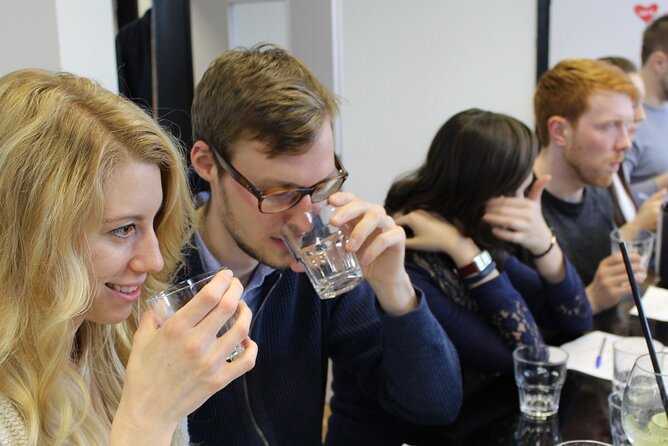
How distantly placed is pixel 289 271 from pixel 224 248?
0.16m

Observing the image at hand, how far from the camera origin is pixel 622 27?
13.7ft

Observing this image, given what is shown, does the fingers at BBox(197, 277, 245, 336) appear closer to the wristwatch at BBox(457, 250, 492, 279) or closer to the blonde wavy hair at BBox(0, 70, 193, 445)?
the blonde wavy hair at BBox(0, 70, 193, 445)

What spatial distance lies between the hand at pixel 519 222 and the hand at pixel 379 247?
448 mm

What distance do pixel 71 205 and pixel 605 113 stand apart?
2.08 m

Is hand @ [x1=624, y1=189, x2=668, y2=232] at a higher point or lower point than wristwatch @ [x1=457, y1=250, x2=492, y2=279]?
lower

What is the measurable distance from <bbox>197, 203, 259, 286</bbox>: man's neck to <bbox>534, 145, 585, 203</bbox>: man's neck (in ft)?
4.56

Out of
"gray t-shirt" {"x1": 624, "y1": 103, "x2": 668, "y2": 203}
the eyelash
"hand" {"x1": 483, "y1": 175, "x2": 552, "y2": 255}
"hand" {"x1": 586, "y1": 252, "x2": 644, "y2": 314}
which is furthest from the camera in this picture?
"gray t-shirt" {"x1": 624, "y1": 103, "x2": 668, "y2": 203}

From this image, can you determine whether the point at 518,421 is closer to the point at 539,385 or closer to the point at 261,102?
the point at 539,385

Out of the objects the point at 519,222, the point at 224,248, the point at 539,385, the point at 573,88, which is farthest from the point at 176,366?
the point at 573,88

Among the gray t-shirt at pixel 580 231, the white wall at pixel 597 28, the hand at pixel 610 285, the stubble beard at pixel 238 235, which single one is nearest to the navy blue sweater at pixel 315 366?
the stubble beard at pixel 238 235

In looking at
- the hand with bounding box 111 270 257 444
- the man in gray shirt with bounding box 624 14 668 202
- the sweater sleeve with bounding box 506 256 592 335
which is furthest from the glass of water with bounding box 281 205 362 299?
the man in gray shirt with bounding box 624 14 668 202

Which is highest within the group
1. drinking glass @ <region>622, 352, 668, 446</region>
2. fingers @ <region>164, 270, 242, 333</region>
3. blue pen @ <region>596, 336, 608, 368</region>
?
fingers @ <region>164, 270, 242, 333</region>

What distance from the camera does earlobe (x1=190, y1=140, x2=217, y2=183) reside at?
1.42m

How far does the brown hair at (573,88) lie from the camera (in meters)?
2.46
